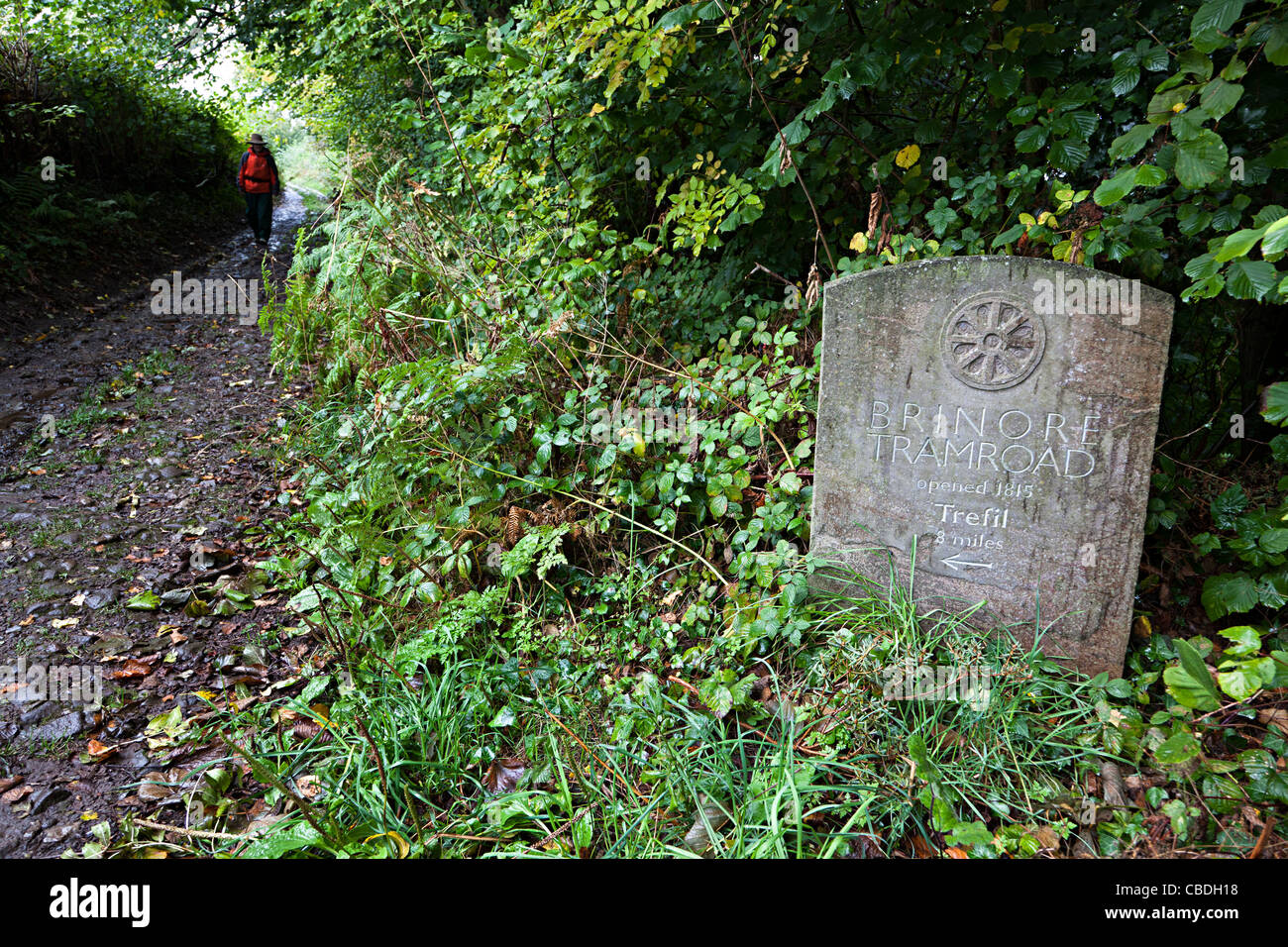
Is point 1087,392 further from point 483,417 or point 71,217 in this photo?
point 71,217

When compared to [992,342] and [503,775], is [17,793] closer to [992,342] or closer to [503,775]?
[503,775]

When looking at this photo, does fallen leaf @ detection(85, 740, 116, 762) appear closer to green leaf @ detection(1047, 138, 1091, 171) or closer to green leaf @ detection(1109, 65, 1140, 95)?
green leaf @ detection(1047, 138, 1091, 171)

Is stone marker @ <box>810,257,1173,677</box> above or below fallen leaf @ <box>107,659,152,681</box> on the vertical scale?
above

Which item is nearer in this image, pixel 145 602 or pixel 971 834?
pixel 971 834

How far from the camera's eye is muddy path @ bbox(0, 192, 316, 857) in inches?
106

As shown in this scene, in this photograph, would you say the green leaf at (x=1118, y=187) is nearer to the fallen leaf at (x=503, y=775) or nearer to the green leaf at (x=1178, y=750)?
the green leaf at (x=1178, y=750)

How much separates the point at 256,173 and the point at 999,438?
1121 cm

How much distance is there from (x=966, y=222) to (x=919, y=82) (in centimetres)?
112

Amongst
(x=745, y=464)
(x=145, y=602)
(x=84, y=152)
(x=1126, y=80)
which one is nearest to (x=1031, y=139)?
(x=1126, y=80)

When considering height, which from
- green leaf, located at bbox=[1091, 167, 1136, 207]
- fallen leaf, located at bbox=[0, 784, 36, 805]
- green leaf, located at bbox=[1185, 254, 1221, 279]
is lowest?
fallen leaf, located at bbox=[0, 784, 36, 805]

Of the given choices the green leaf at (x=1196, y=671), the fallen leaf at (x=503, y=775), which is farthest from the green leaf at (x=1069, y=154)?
the fallen leaf at (x=503, y=775)

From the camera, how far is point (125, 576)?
3.71 meters

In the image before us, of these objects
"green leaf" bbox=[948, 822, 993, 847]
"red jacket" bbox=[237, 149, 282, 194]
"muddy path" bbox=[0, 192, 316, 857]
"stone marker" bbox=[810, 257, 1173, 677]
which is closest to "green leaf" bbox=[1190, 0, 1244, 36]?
"stone marker" bbox=[810, 257, 1173, 677]

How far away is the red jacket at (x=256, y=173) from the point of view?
10609mm
